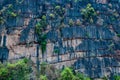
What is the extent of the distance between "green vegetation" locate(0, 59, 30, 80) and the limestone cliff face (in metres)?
1.64

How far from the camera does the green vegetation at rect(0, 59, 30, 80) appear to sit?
2717 centimetres

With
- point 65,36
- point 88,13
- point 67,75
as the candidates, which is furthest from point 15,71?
point 88,13

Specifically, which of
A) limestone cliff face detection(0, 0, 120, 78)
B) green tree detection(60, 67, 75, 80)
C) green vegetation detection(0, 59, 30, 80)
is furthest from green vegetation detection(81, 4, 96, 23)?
green vegetation detection(0, 59, 30, 80)

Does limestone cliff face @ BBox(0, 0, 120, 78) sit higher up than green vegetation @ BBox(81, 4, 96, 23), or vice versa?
green vegetation @ BBox(81, 4, 96, 23)

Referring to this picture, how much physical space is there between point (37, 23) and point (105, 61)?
25.3ft

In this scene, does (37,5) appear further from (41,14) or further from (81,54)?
(81,54)

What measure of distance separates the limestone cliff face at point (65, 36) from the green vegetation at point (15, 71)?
1.64 m

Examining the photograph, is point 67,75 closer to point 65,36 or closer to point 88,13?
point 65,36

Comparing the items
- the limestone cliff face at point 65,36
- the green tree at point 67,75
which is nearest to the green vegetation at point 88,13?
the limestone cliff face at point 65,36

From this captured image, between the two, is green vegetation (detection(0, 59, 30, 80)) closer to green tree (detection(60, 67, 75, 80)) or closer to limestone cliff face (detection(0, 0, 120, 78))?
limestone cliff face (detection(0, 0, 120, 78))

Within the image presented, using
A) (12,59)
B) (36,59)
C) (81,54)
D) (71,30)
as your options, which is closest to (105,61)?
(81,54)

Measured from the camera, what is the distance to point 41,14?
32.6m

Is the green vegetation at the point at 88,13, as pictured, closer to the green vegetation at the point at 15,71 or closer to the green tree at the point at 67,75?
the green tree at the point at 67,75

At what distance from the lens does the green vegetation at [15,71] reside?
89.1 ft
